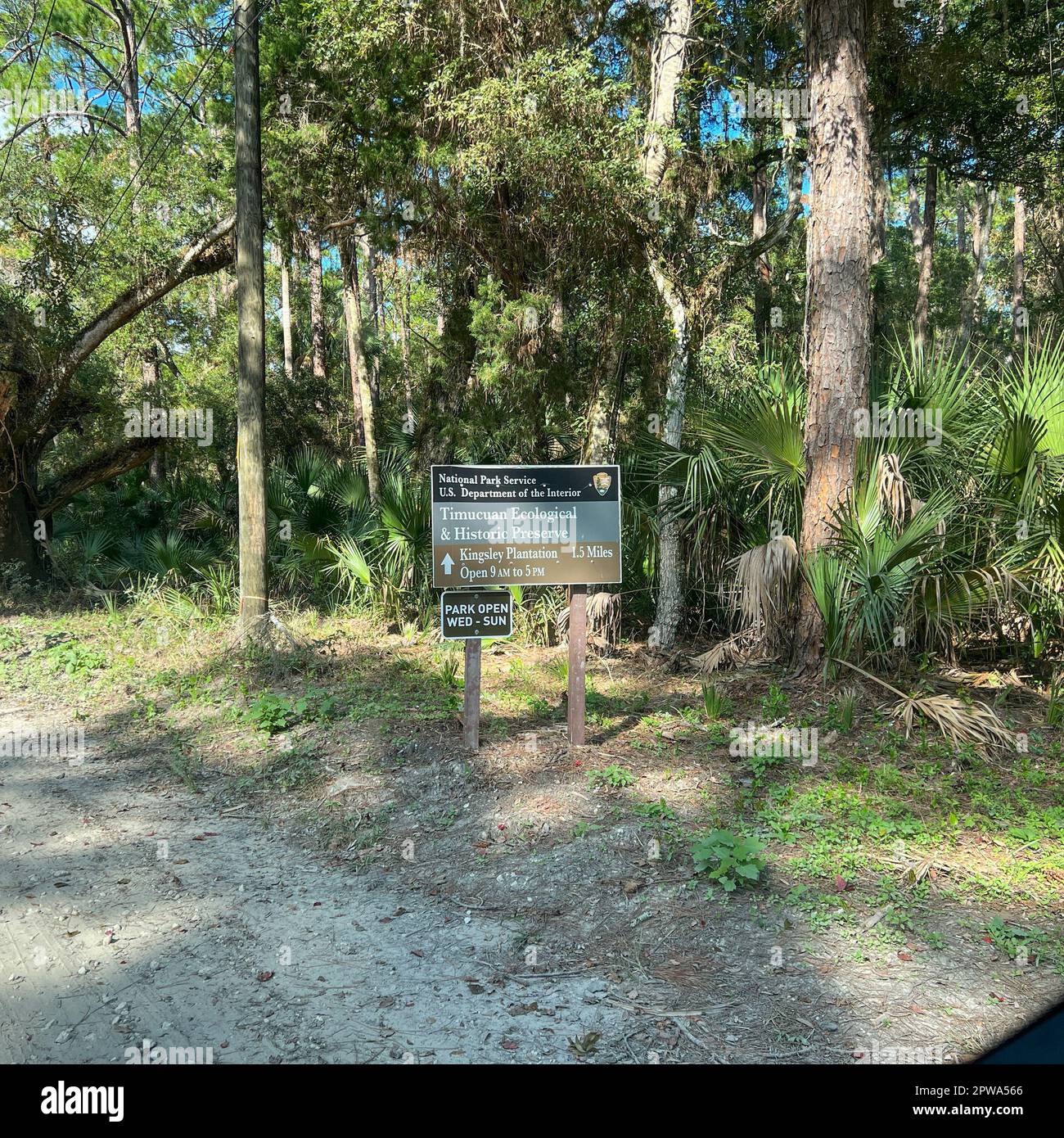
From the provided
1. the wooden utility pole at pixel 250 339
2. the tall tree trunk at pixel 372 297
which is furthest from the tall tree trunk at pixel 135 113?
the wooden utility pole at pixel 250 339

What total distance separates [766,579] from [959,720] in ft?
6.53

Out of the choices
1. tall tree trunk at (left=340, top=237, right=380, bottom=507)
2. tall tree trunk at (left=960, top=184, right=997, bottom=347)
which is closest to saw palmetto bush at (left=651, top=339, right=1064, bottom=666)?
tall tree trunk at (left=340, top=237, right=380, bottom=507)

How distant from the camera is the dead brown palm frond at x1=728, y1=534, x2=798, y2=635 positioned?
25.1 ft

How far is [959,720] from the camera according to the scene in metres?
6.33

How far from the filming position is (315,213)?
13.1 metres

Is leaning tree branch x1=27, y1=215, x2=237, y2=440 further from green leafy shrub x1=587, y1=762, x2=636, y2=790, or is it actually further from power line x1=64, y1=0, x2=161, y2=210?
green leafy shrub x1=587, y1=762, x2=636, y2=790

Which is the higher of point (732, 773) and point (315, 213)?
point (315, 213)

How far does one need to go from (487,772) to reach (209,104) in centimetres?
1501

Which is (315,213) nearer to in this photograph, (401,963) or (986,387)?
(986,387)

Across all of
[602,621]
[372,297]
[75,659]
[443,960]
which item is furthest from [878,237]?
[443,960]

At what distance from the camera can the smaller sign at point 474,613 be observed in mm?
6520

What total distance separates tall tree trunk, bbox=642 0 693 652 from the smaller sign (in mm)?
3019

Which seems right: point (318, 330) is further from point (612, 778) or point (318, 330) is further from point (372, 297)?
point (612, 778)

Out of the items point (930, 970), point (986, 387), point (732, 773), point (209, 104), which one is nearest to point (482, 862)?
point (732, 773)
